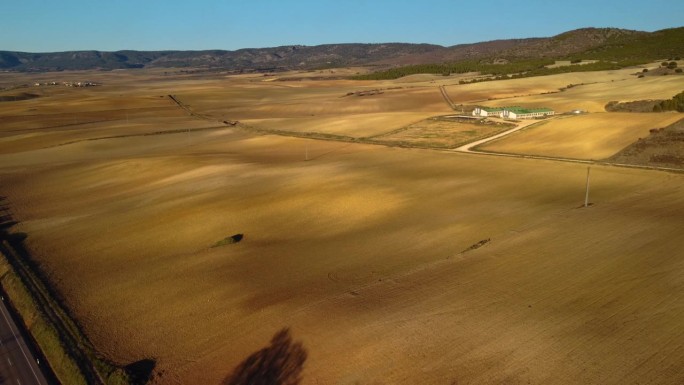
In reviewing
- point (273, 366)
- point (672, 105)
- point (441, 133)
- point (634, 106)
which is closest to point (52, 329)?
point (273, 366)

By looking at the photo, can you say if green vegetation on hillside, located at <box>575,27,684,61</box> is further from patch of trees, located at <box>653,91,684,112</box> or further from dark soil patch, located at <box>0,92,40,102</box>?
dark soil patch, located at <box>0,92,40,102</box>

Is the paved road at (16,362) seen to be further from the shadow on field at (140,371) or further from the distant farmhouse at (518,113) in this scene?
the distant farmhouse at (518,113)

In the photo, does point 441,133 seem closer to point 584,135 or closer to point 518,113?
point 518,113

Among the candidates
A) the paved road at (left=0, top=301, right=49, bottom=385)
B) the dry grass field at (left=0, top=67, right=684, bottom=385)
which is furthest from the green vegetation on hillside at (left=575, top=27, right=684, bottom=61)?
the paved road at (left=0, top=301, right=49, bottom=385)

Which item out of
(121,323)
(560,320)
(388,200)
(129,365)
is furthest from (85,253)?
(560,320)

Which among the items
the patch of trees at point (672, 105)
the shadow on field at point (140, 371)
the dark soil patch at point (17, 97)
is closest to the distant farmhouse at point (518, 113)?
the patch of trees at point (672, 105)

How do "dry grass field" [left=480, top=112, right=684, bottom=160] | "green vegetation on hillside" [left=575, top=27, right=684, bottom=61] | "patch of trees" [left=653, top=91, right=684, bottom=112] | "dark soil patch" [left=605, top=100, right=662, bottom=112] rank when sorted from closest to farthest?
"dry grass field" [left=480, top=112, right=684, bottom=160], "patch of trees" [left=653, top=91, right=684, bottom=112], "dark soil patch" [left=605, top=100, right=662, bottom=112], "green vegetation on hillside" [left=575, top=27, right=684, bottom=61]
